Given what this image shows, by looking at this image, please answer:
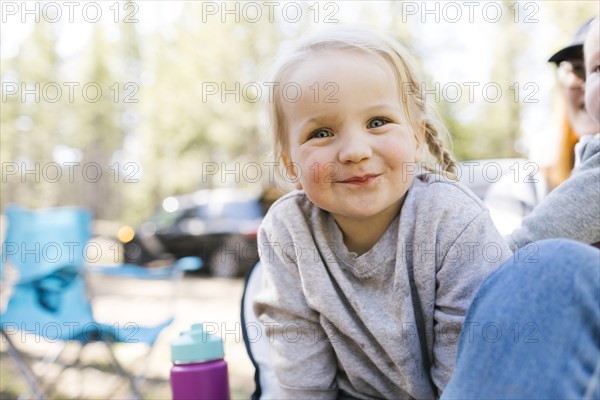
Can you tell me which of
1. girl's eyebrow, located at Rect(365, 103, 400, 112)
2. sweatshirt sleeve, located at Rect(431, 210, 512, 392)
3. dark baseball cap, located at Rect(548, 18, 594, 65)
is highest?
dark baseball cap, located at Rect(548, 18, 594, 65)

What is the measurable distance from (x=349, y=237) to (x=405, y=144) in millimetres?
232

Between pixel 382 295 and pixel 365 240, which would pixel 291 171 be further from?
pixel 382 295

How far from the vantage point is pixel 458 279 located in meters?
1.15

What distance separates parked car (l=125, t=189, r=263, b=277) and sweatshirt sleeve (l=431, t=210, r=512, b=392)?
735 centimetres

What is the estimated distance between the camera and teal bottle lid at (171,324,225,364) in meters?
1.25

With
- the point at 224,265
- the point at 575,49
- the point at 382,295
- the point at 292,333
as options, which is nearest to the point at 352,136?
the point at 382,295

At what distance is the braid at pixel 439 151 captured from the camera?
1.39m

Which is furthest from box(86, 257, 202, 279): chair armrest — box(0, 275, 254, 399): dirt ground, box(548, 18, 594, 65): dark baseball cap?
box(548, 18, 594, 65): dark baseball cap

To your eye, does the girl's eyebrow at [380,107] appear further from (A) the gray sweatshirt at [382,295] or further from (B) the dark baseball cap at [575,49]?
(B) the dark baseball cap at [575,49]

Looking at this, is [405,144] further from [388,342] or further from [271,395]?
[271,395]

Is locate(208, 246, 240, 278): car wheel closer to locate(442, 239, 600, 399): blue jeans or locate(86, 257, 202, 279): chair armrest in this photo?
locate(86, 257, 202, 279): chair armrest

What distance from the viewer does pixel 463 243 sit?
3.79ft

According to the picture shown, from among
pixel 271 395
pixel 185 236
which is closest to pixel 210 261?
pixel 185 236

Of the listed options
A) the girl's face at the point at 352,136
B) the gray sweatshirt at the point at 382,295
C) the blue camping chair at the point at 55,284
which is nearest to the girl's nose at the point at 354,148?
the girl's face at the point at 352,136
